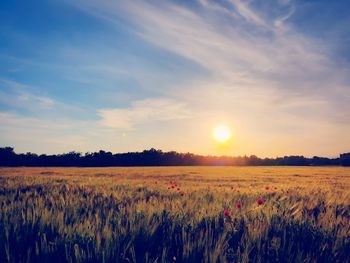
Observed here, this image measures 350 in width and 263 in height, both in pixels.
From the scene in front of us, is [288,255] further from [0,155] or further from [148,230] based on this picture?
[0,155]

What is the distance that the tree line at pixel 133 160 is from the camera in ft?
258

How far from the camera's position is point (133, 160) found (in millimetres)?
85188

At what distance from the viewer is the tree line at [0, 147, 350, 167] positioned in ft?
258

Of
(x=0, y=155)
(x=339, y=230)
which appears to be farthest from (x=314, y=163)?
(x=339, y=230)

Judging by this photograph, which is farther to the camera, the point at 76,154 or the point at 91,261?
the point at 76,154

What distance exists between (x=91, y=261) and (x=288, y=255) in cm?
129

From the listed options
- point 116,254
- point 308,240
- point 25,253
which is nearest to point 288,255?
point 308,240

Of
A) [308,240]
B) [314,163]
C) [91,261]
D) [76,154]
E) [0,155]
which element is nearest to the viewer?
[91,261]

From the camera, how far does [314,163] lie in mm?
91688

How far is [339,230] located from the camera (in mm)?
2936

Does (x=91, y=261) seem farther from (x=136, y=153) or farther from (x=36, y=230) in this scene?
(x=136, y=153)

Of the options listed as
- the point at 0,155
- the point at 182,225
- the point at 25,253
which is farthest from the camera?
the point at 0,155

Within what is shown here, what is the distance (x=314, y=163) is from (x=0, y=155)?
257ft

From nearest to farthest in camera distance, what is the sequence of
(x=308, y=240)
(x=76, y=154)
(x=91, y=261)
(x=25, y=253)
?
(x=91, y=261) → (x=25, y=253) → (x=308, y=240) → (x=76, y=154)
